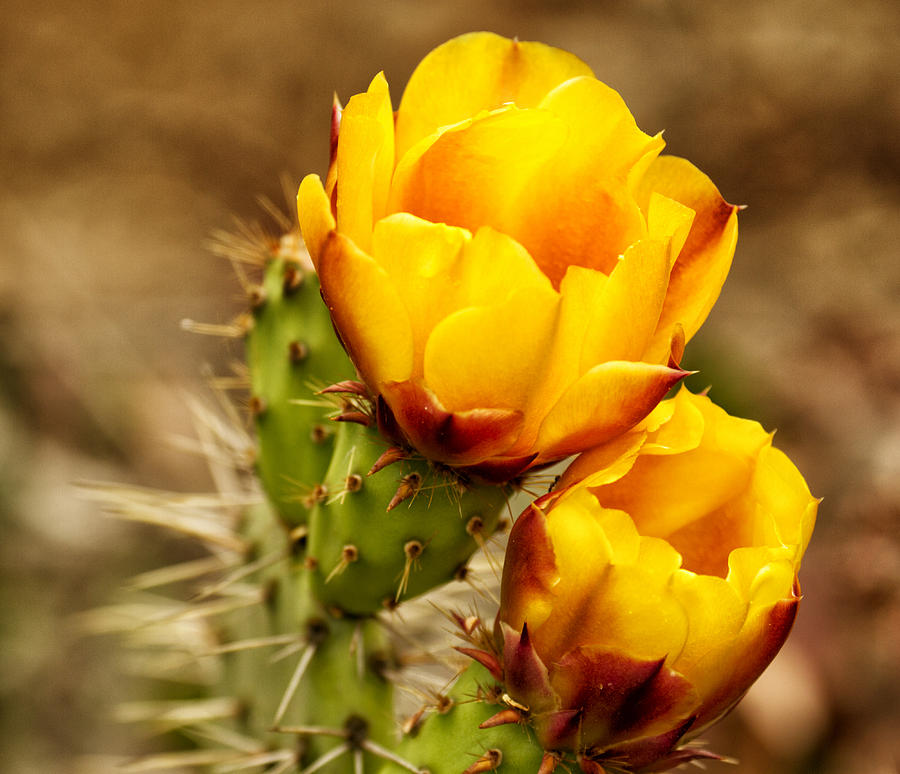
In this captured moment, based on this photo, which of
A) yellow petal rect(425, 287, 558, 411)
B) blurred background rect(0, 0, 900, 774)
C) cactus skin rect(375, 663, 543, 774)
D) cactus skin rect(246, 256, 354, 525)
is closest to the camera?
yellow petal rect(425, 287, 558, 411)

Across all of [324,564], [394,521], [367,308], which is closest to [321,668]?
[324,564]

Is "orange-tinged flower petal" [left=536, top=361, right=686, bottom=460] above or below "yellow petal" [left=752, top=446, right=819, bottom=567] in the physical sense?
above

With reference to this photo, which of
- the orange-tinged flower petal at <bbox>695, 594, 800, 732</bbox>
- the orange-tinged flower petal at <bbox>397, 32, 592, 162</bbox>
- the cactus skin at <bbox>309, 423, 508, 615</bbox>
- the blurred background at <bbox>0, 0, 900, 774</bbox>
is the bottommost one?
the blurred background at <bbox>0, 0, 900, 774</bbox>

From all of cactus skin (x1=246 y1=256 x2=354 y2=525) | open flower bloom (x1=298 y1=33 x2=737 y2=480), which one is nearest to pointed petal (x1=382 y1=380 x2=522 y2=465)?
open flower bloom (x1=298 y1=33 x2=737 y2=480)

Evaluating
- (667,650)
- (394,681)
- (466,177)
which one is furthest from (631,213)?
(394,681)

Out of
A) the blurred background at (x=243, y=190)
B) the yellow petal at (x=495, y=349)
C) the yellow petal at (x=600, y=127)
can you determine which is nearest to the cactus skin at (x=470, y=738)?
the yellow petal at (x=495, y=349)

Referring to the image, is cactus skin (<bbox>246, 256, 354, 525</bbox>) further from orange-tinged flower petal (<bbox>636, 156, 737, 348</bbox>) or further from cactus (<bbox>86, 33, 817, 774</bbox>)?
orange-tinged flower petal (<bbox>636, 156, 737, 348</bbox>)

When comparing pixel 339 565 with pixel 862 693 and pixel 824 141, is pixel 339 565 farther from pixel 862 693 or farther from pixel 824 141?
pixel 824 141
